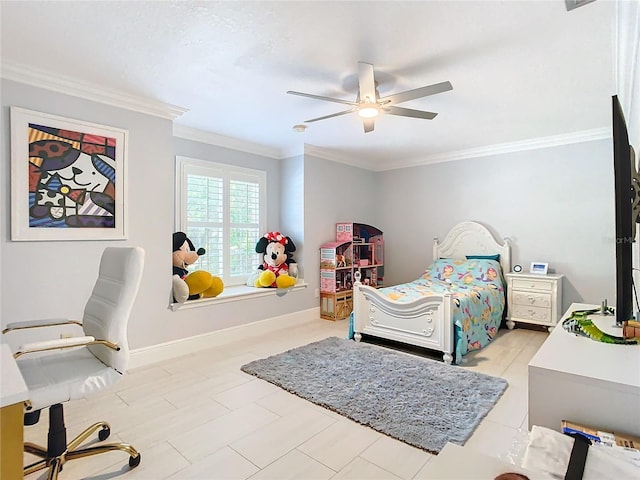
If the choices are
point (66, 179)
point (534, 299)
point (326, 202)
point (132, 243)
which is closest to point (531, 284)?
point (534, 299)

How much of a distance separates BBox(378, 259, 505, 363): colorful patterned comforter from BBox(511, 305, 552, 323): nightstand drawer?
19 cm

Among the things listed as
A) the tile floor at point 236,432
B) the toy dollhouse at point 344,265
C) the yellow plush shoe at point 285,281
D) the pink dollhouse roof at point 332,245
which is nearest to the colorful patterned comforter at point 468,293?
the tile floor at point 236,432

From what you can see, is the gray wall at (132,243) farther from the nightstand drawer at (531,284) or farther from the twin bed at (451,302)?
the nightstand drawer at (531,284)

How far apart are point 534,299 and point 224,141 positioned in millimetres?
4200

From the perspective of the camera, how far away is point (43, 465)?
5.28 ft

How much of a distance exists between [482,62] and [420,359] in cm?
248

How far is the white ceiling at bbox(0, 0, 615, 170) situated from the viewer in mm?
1817

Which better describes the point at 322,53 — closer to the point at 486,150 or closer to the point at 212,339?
the point at 212,339

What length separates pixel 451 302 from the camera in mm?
3070

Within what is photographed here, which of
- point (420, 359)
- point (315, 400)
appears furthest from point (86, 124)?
point (420, 359)

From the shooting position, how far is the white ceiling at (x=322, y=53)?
1.82 metres

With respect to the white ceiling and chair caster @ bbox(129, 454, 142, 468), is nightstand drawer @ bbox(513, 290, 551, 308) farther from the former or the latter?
chair caster @ bbox(129, 454, 142, 468)

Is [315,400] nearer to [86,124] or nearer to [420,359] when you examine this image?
[420,359]

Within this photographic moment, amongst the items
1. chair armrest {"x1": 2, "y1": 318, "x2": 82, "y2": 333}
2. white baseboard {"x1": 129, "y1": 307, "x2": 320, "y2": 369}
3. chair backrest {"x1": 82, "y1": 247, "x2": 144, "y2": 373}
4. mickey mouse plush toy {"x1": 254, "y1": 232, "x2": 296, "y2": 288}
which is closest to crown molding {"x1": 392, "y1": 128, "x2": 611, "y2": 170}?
mickey mouse plush toy {"x1": 254, "y1": 232, "x2": 296, "y2": 288}
